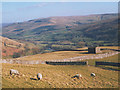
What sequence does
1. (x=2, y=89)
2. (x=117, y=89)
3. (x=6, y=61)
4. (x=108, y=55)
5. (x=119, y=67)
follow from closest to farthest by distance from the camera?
(x=2, y=89) < (x=117, y=89) < (x=6, y=61) < (x=119, y=67) < (x=108, y=55)

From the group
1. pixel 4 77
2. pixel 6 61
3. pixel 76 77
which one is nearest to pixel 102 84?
pixel 76 77

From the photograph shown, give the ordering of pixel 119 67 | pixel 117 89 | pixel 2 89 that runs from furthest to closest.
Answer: pixel 119 67
pixel 117 89
pixel 2 89

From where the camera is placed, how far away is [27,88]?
17406 mm

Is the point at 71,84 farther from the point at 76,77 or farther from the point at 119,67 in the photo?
the point at 119,67

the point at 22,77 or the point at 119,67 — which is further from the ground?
the point at 22,77

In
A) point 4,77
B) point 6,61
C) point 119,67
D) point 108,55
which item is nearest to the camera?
point 4,77

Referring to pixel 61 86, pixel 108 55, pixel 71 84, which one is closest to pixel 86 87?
pixel 71 84

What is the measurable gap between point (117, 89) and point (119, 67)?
17.2 m

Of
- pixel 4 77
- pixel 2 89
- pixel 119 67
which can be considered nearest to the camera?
pixel 2 89

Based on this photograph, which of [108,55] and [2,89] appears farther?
[108,55]

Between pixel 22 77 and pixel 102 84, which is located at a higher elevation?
pixel 22 77

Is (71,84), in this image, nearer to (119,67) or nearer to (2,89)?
(2,89)

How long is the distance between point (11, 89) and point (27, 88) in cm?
167

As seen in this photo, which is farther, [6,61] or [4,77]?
[6,61]
